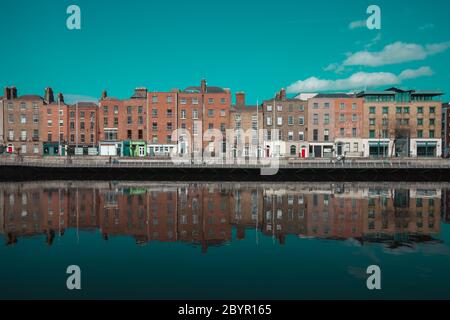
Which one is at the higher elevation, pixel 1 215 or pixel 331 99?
pixel 331 99

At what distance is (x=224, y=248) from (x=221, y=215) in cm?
735

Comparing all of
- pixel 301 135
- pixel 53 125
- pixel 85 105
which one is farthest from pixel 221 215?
pixel 53 125

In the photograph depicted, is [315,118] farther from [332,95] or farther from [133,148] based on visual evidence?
[133,148]

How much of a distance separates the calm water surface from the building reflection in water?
0.09 meters

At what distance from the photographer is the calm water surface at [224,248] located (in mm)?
10922

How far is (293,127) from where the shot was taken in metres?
73.2

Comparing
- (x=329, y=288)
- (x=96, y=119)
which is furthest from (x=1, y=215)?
(x=96, y=119)

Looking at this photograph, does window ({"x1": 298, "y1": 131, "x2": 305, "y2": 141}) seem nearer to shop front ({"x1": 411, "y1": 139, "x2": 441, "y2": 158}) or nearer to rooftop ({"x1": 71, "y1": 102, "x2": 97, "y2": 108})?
shop front ({"x1": 411, "y1": 139, "x2": 441, "y2": 158})

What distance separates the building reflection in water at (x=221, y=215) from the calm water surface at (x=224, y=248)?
0.09m

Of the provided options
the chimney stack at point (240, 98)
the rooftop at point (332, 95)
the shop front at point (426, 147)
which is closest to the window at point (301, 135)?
the rooftop at point (332, 95)

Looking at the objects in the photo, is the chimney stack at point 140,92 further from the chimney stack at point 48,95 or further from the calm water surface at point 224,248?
the calm water surface at point 224,248

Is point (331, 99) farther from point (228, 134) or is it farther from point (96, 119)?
point (96, 119)

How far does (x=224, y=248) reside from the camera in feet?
50.1

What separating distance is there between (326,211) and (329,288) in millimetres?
13612
